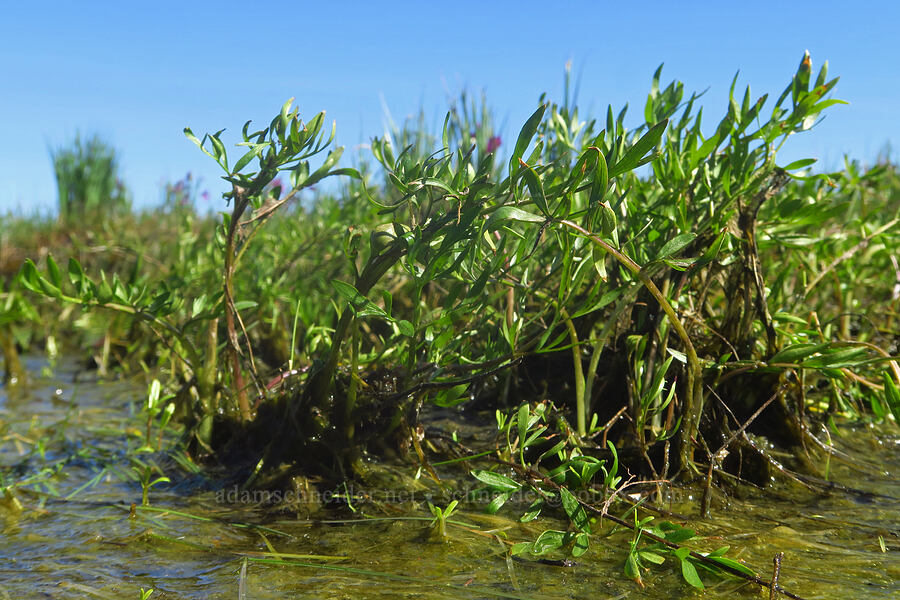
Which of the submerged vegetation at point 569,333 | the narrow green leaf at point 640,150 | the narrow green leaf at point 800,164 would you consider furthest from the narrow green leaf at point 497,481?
the narrow green leaf at point 800,164

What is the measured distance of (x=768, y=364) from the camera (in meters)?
1.67

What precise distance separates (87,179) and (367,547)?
932 centimetres

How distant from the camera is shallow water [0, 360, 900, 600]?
132 centimetres

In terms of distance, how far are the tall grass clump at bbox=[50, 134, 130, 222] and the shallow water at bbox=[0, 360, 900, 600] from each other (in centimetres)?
798

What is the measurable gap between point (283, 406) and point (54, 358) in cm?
316

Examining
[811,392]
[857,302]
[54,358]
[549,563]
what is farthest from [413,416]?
[54,358]

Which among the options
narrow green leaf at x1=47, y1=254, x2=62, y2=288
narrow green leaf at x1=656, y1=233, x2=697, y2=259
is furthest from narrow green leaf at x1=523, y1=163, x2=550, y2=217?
narrow green leaf at x1=47, y1=254, x2=62, y2=288

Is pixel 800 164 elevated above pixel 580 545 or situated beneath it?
elevated above

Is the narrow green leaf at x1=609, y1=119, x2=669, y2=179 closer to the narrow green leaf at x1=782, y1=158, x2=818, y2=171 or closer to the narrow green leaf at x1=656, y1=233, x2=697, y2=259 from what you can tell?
the narrow green leaf at x1=656, y1=233, x2=697, y2=259

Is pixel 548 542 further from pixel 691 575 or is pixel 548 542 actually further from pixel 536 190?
pixel 536 190

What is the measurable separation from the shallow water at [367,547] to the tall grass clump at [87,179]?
314 inches

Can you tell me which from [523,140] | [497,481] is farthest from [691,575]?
[523,140]

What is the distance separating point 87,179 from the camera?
9.33 meters

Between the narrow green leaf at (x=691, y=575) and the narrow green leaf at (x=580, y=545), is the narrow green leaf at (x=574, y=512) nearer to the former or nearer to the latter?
the narrow green leaf at (x=580, y=545)
